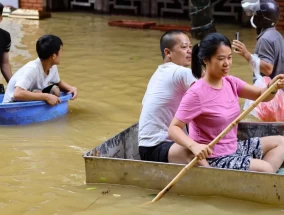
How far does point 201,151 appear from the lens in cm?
455

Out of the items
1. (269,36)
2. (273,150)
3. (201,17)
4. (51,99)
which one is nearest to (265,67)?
(269,36)

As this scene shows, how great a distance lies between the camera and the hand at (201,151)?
454 cm

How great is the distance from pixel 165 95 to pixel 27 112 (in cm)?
233

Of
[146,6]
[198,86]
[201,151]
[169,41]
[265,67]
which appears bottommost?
[146,6]

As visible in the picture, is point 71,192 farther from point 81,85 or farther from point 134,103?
point 81,85

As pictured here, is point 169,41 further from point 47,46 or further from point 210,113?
point 47,46

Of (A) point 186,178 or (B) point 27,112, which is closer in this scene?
(A) point 186,178

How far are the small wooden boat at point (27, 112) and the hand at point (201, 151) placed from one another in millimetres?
2753

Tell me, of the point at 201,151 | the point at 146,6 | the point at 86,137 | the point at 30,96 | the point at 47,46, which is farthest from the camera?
the point at 146,6

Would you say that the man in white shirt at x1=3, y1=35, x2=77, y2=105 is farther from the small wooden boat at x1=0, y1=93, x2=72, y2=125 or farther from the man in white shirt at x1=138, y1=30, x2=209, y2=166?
the man in white shirt at x1=138, y1=30, x2=209, y2=166

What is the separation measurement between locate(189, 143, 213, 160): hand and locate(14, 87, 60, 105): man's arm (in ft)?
8.93

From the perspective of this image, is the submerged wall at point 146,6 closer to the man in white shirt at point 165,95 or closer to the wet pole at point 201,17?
the wet pole at point 201,17

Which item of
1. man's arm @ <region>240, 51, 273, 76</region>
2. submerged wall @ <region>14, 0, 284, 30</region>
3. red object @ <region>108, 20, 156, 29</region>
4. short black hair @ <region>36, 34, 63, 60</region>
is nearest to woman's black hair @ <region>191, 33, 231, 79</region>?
man's arm @ <region>240, 51, 273, 76</region>

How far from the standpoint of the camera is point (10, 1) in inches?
666
